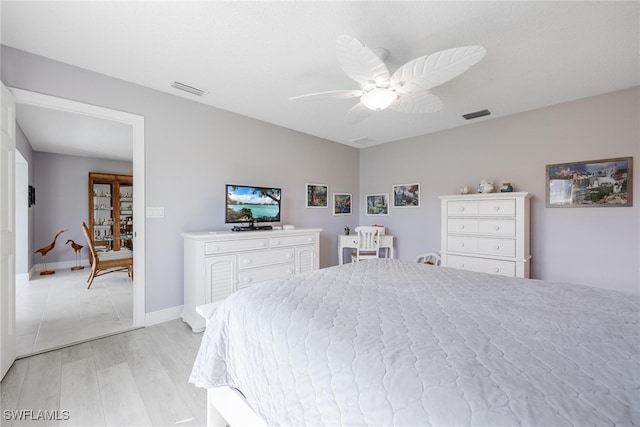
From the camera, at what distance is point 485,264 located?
123 inches

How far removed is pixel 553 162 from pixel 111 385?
465 cm

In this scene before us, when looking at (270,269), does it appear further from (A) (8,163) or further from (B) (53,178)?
(B) (53,178)

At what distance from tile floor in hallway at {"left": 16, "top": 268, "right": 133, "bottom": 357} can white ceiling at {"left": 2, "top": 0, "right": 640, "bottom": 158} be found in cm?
244

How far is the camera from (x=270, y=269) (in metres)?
3.18

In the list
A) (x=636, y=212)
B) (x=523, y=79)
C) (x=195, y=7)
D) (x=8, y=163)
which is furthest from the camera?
(x=636, y=212)

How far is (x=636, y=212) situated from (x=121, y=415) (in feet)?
15.0

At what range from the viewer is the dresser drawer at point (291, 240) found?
10.5 feet

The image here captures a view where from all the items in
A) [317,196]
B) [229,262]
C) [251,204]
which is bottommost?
[229,262]

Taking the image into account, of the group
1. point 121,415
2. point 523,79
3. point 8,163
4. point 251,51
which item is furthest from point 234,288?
point 523,79

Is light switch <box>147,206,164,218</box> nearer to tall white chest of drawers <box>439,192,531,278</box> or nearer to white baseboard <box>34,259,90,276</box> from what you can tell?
tall white chest of drawers <box>439,192,531,278</box>

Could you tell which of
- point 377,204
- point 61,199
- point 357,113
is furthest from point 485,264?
point 61,199

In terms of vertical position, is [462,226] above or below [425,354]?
above

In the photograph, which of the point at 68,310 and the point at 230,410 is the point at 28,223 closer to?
the point at 68,310

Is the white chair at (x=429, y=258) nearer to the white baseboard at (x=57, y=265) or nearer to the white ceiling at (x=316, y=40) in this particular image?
the white ceiling at (x=316, y=40)
